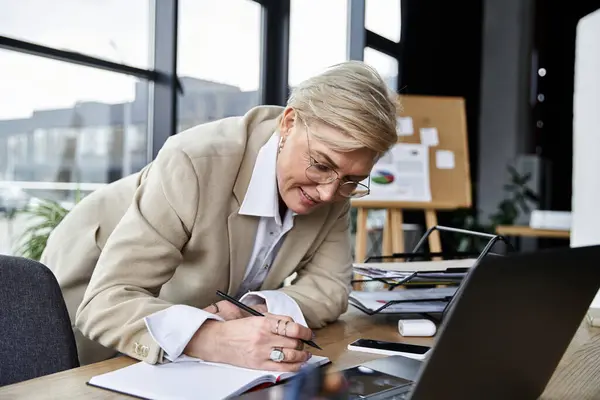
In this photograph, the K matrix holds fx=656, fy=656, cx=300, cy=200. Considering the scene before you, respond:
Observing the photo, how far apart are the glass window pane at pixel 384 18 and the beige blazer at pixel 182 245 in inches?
151

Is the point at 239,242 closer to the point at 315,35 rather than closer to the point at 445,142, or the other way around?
the point at 445,142

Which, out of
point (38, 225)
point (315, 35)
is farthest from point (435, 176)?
point (38, 225)

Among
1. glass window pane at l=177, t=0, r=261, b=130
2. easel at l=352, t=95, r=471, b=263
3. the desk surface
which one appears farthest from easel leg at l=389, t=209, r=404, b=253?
the desk surface

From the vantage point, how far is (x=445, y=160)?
12.4ft

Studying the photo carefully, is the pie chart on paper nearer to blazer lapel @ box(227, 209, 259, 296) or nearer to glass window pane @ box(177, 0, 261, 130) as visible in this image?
glass window pane @ box(177, 0, 261, 130)

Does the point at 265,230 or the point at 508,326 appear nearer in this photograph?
the point at 508,326

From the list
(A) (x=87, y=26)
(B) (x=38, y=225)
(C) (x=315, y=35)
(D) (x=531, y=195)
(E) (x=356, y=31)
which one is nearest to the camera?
(B) (x=38, y=225)

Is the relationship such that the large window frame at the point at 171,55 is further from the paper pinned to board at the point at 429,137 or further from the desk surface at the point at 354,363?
the desk surface at the point at 354,363

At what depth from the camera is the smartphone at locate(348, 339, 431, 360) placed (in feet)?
3.59

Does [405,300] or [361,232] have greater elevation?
[405,300]

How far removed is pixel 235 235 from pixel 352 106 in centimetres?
36

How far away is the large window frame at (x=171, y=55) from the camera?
10.0ft

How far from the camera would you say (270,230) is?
1.38m

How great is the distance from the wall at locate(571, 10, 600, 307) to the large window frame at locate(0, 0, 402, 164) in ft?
6.93
